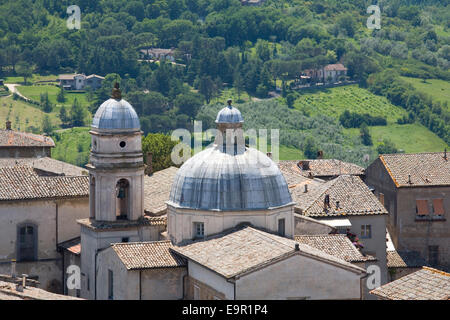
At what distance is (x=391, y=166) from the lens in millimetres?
77625

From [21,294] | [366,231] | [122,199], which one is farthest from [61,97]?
[21,294]

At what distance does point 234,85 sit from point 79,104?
29.2 m

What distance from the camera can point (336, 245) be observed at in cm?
5994

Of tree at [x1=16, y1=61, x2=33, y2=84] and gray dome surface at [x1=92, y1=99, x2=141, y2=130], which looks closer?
gray dome surface at [x1=92, y1=99, x2=141, y2=130]

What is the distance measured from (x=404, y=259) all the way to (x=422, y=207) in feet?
13.4

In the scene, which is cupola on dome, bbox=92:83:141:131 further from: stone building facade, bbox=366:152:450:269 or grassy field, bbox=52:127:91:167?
grassy field, bbox=52:127:91:167

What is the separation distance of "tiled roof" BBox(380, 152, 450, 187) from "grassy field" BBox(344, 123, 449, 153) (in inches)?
2770

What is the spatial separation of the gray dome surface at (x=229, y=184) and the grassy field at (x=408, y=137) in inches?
3615

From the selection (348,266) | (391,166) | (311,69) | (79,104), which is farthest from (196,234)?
(311,69)

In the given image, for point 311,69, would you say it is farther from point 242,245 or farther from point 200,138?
point 242,245

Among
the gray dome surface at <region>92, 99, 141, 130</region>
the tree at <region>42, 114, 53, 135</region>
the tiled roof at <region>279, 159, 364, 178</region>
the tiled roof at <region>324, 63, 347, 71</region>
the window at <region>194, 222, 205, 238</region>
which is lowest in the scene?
the window at <region>194, 222, 205, 238</region>

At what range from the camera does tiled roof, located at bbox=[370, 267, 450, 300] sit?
46656mm

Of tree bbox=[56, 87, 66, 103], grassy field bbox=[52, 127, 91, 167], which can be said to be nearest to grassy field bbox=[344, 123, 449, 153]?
grassy field bbox=[52, 127, 91, 167]

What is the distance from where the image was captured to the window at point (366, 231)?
68.4m
